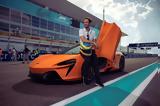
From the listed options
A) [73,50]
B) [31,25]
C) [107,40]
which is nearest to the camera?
[107,40]

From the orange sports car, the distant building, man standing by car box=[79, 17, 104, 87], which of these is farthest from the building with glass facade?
man standing by car box=[79, 17, 104, 87]

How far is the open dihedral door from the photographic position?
21.2ft

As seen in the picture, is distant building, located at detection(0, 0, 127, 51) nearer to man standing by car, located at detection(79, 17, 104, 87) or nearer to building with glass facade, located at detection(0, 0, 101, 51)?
building with glass facade, located at detection(0, 0, 101, 51)

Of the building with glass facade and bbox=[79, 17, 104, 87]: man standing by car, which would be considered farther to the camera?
the building with glass facade

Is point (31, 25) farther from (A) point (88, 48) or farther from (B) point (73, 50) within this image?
(A) point (88, 48)

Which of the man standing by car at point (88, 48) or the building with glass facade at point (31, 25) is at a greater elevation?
the building with glass facade at point (31, 25)

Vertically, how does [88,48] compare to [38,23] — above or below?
below

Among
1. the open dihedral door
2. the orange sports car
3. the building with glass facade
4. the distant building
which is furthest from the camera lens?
the distant building

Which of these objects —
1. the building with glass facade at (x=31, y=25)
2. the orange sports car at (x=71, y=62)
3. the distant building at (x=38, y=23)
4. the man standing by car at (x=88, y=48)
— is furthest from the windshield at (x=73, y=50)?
the building with glass facade at (x=31, y=25)

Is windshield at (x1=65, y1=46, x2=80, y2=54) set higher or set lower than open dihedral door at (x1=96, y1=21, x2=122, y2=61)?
lower

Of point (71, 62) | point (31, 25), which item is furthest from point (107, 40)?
point (31, 25)

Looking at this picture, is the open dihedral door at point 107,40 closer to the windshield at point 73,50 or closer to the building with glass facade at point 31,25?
the windshield at point 73,50

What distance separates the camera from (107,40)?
6527 millimetres

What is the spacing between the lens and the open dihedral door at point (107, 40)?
6.46m
